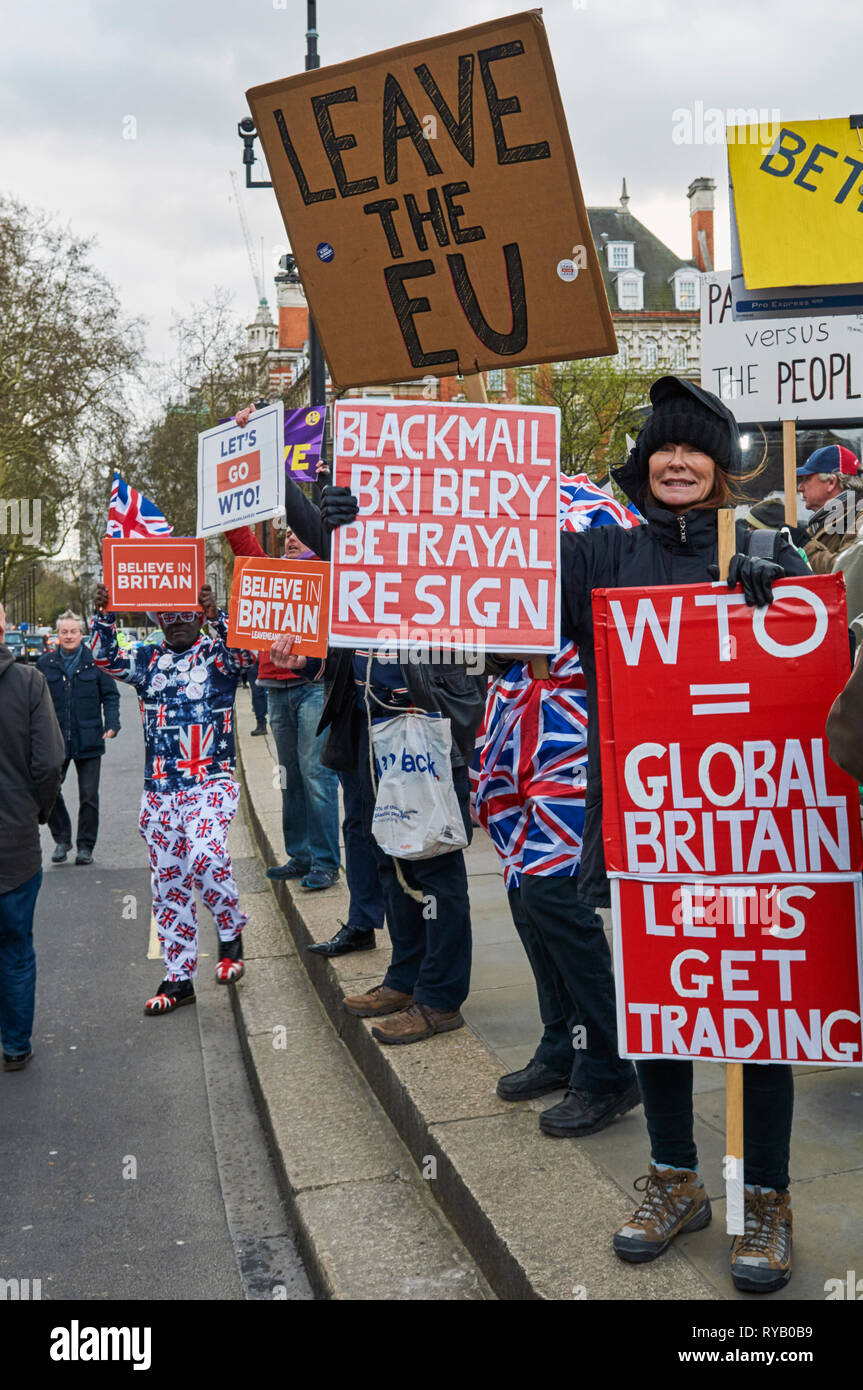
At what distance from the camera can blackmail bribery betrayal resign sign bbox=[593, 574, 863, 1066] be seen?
300 centimetres

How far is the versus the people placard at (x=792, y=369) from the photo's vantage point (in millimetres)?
5676

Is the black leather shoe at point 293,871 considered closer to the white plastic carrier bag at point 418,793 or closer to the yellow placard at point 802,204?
the white plastic carrier bag at point 418,793

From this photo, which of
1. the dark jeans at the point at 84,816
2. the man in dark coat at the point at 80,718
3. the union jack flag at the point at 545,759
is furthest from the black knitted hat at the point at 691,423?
the dark jeans at the point at 84,816

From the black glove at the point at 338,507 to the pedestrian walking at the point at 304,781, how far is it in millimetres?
3778

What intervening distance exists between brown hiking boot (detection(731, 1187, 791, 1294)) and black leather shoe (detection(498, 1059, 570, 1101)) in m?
1.16

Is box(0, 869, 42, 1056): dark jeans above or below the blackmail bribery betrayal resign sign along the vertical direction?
below

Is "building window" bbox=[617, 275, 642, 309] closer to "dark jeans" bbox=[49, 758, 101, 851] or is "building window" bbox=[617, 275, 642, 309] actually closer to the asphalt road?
"dark jeans" bbox=[49, 758, 101, 851]

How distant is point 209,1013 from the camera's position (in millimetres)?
6359

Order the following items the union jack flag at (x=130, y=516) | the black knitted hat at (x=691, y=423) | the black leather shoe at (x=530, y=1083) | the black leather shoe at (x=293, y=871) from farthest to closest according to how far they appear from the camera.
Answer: the black leather shoe at (x=293, y=871)
the union jack flag at (x=130, y=516)
the black leather shoe at (x=530, y=1083)
the black knitted hat at (x=691, y=423)

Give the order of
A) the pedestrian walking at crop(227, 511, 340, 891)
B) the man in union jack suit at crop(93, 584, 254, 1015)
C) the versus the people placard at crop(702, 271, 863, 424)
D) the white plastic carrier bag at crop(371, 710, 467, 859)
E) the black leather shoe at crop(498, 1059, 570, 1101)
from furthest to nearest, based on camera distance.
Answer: the pedestrian walking at crop(227, 511, 340, 891)
the man in union jack suit at crop(93, 584, 254, 1015)
the versus the people placard at crop(702, 271, 863, 424)
the white plastic carrier bag at crop(371, 710, 467, 859)
the black leather shoe at crop(498, 1059, 570, 1101)

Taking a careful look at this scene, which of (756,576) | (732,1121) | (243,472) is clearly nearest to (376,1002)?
(243,472)

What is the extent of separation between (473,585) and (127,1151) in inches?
101

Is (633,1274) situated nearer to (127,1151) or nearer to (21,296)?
(127,1151)

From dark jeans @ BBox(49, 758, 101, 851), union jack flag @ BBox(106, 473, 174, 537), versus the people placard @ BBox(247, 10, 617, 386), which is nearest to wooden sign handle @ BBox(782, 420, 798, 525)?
versus the people placard @ BBox(247, 10, 617, 386)
